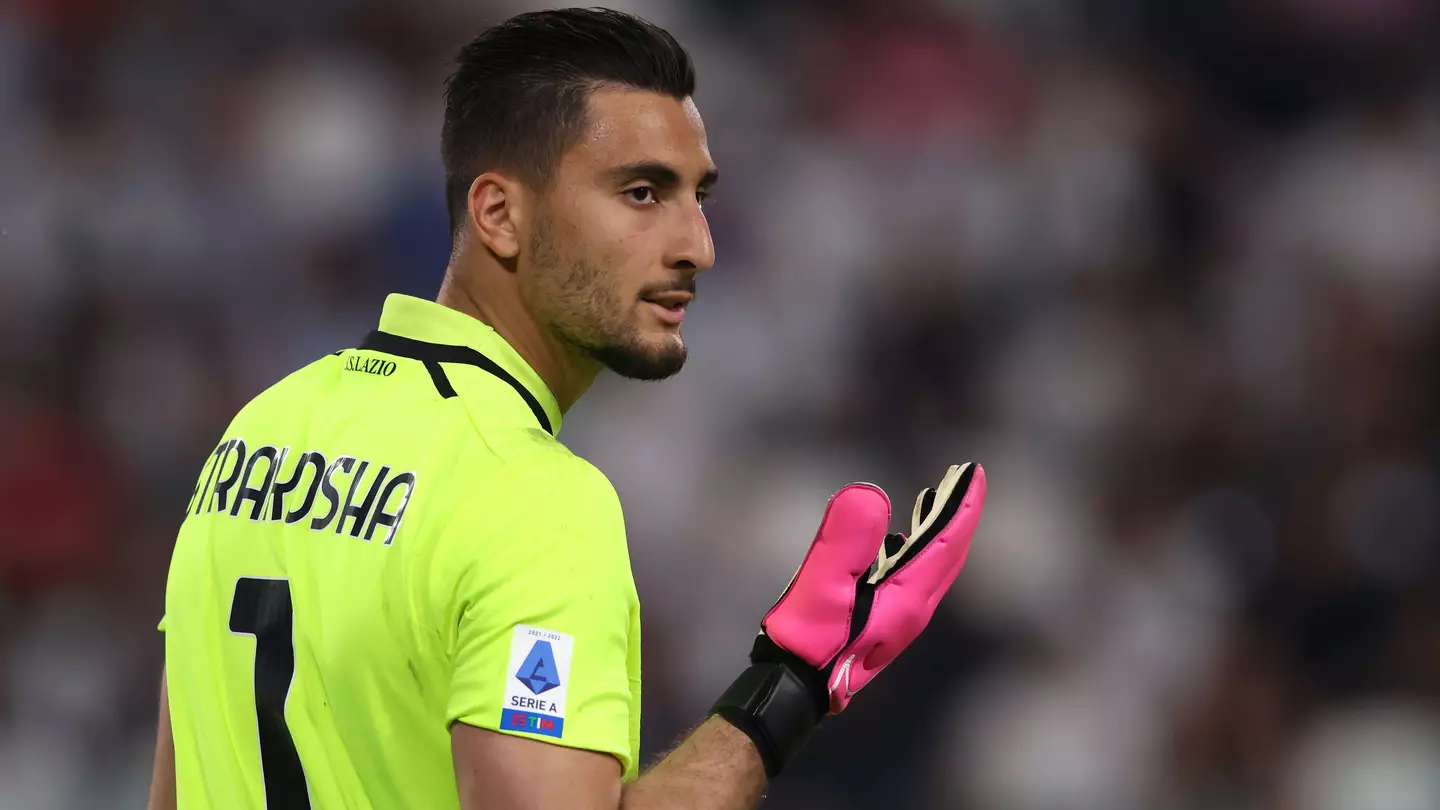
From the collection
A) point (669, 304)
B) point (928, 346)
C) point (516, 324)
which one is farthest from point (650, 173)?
point (928, 346)

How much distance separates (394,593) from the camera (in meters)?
1.83

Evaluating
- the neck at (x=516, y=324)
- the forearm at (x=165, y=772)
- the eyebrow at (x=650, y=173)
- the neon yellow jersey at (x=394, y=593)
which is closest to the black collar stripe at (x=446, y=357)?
the neon yellow jersey at (x=394, y=593)

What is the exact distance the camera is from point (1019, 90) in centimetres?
587

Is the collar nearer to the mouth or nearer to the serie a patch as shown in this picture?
the mouth

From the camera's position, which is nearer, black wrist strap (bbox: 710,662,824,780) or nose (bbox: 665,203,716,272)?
black wrist strap (bbox: 710,662,824,780)

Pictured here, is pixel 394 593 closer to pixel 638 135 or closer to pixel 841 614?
pixel 841 614

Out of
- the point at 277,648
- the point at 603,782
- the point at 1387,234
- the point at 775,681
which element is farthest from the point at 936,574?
the point at 1387,234

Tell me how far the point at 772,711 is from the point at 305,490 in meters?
0.67

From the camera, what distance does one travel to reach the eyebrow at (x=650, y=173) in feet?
7.59

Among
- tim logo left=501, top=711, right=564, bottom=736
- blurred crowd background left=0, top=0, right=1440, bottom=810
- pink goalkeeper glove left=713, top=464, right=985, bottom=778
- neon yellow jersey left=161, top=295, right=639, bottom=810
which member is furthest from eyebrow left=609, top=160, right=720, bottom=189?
blurred crowd background left=0, top=0, right=1440, bottom=810

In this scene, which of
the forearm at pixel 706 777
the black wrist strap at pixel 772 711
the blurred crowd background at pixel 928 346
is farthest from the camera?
the blurred crowd background at pixel 928 346

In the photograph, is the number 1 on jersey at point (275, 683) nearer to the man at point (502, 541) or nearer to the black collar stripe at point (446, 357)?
the man at point (502, 541)

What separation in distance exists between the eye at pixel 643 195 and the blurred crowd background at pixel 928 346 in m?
3.05

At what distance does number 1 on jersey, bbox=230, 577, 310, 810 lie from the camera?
193cm
